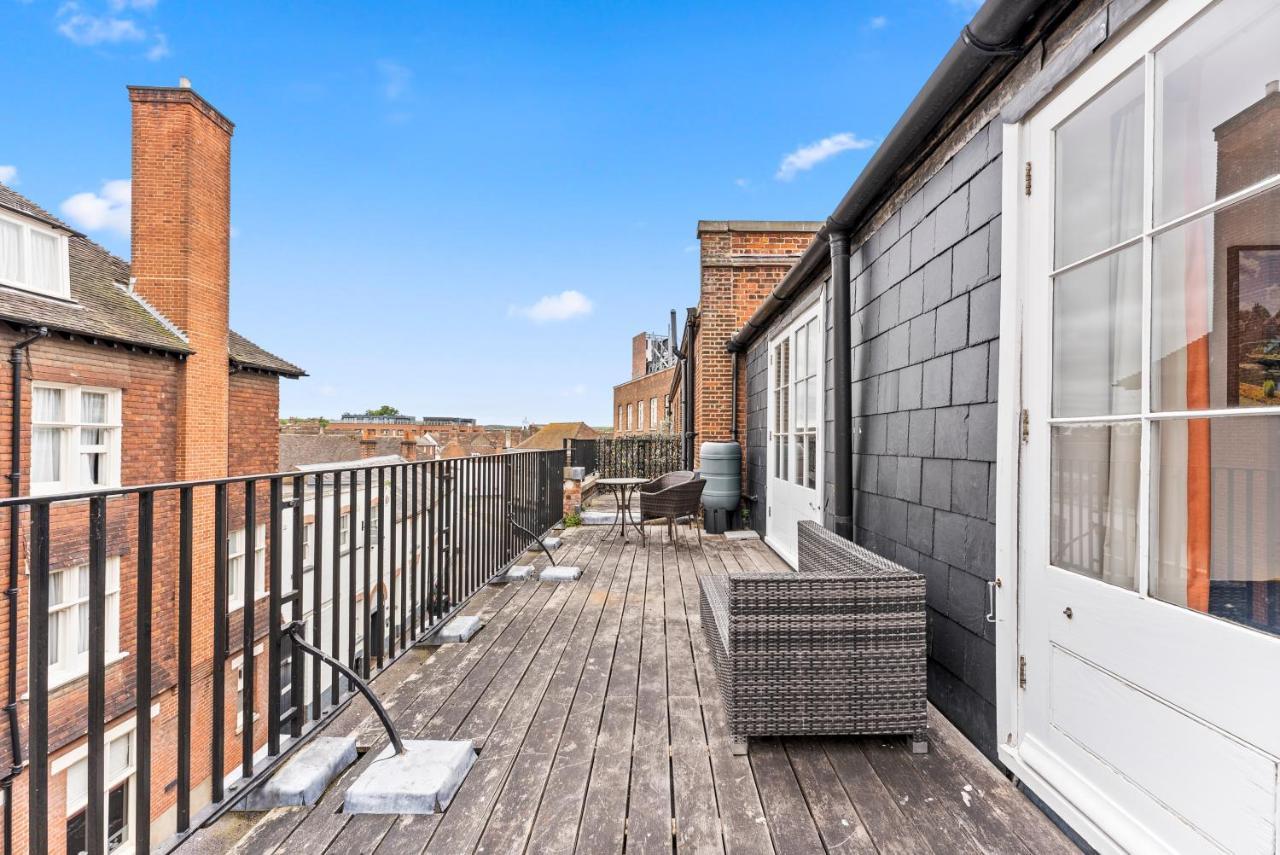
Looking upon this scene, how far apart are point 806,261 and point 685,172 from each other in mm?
16815

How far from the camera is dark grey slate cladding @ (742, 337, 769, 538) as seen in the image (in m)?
5.98

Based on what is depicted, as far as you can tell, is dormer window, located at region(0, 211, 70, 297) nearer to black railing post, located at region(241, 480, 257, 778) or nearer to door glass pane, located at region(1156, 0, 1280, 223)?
black railing post, located at region(241, 480, 257, 778)

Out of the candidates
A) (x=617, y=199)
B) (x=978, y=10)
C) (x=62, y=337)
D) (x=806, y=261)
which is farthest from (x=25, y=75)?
(x=978, y=10)

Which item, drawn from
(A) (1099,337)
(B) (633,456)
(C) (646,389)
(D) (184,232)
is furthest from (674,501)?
(C) (646,389)

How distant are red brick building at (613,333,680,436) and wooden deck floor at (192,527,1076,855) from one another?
20030mm

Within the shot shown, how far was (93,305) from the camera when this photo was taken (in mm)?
9375

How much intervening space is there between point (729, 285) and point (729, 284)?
13mm

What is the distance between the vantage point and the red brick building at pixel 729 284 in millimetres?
7137

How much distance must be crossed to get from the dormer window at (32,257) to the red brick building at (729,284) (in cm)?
957

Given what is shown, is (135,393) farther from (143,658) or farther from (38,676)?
(38,676)

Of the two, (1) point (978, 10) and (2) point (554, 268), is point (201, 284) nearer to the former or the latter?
(1) point (978, 10)

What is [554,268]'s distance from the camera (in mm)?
30641

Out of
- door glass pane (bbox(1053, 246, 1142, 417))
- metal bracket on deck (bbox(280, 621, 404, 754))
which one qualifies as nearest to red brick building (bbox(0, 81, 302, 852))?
metal bracket on deck (bbox(280, 621, 404, 754))

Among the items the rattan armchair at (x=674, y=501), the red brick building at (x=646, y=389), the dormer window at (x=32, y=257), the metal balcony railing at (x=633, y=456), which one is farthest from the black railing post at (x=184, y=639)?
the red brick building at (x=646, y=389)
